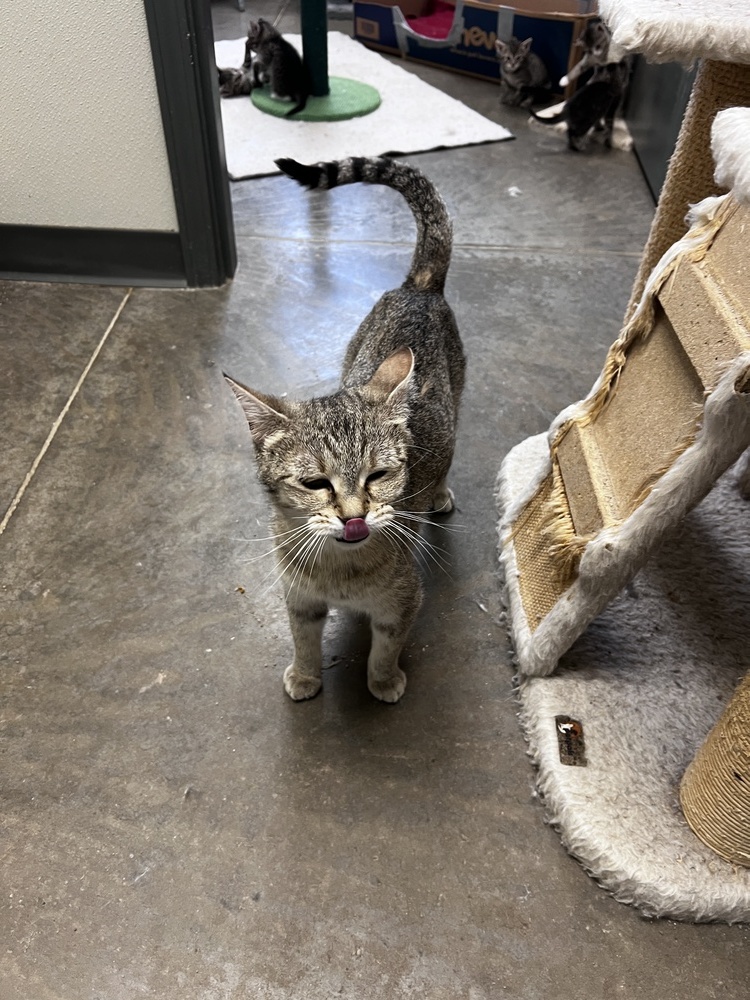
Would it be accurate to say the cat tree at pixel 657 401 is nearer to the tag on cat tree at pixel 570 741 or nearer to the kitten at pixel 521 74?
the tag on cat tree at pixel 570 741

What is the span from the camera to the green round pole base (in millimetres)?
4031

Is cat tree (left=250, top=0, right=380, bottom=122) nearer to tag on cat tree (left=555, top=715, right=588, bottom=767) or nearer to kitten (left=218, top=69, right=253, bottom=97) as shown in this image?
kitten (left=218, top=69, right=253, bottom=97)

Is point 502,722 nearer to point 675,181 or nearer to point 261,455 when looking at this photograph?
point 261,455

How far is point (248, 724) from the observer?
1.55 metres

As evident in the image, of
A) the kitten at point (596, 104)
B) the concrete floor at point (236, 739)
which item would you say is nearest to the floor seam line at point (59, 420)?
the concrete floor at point (236, 739)

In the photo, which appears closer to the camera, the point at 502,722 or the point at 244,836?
the point at 244,836

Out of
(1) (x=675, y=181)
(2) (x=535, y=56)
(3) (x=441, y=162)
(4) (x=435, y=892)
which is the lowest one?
(4) (x=435, y=892)

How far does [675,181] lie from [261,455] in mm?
1160

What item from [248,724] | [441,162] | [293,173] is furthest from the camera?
[441,162]

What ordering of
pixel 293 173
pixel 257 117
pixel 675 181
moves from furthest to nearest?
pixel 257 117 → pixel 293 173 → pixel 675 181

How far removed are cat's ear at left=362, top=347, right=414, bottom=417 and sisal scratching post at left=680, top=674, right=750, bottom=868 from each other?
30.2 inches

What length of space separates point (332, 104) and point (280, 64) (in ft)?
1.13

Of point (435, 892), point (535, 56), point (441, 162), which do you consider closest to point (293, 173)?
point (435, 892)

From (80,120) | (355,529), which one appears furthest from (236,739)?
(80,120)
